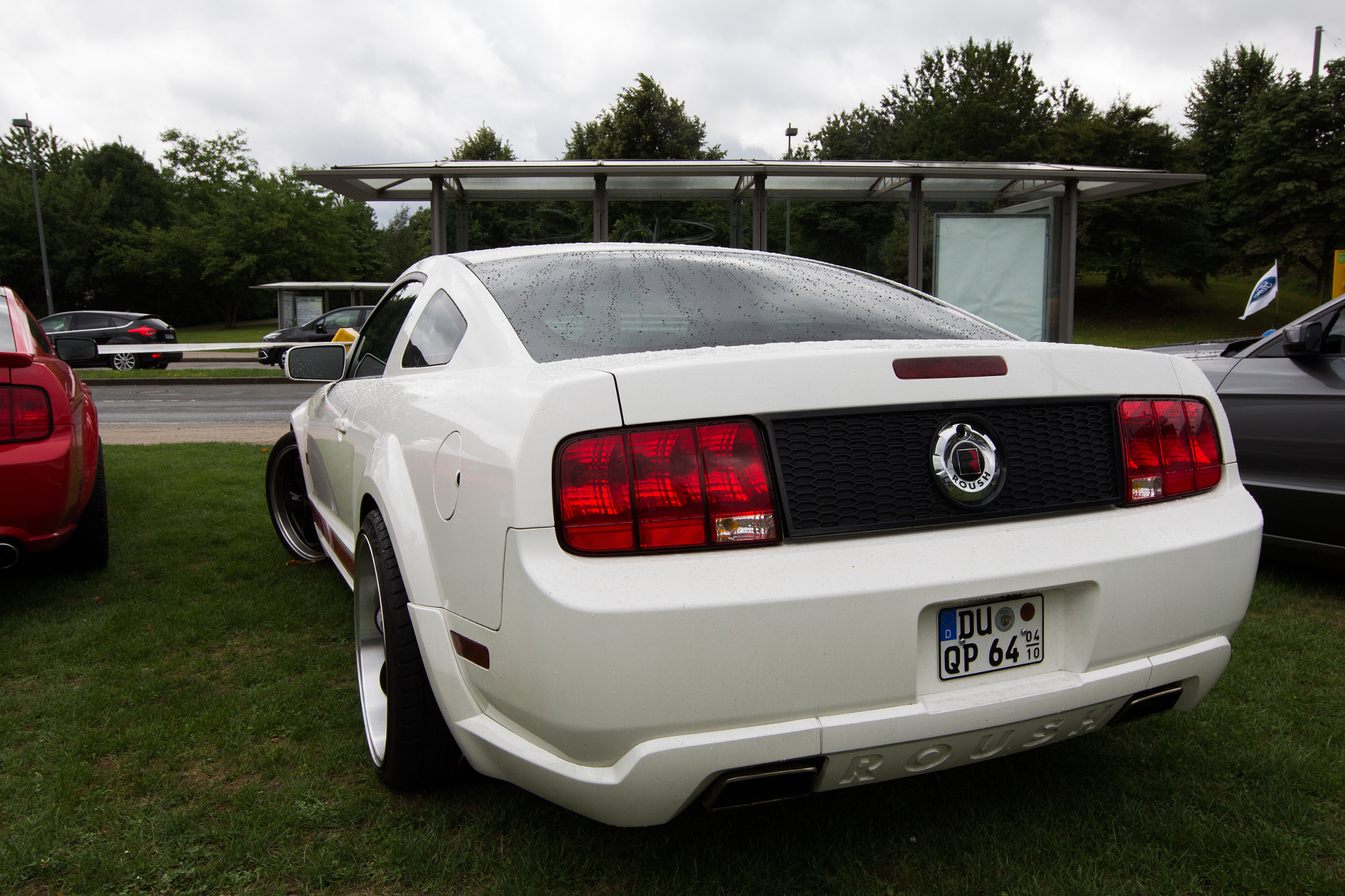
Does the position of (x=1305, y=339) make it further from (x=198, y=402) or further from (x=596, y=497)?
(x=198, y=402)

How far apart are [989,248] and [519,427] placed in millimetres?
11303

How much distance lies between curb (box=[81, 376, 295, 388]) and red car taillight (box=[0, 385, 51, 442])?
15507 mm

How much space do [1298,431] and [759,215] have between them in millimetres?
8175

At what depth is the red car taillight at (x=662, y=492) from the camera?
1649 millimetres

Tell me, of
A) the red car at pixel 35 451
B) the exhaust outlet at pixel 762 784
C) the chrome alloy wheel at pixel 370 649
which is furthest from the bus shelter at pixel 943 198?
the exhaust outlet at pixel 762 784

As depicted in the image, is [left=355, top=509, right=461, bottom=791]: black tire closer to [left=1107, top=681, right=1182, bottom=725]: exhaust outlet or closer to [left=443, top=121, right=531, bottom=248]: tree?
[left=1107, top=681, right=1182, bottom=725]: exhaust outlet

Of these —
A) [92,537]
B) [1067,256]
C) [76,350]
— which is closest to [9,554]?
[92,537]

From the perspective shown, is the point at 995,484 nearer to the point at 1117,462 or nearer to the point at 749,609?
the point at 1117,462

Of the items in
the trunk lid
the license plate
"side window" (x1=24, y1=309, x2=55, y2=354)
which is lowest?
the license plate

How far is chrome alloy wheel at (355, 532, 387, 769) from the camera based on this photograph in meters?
2.51

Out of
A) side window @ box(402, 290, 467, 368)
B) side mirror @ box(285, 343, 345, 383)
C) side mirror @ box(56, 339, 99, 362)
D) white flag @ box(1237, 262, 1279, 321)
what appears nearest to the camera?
side window @ box(402, 290, 467, 368)

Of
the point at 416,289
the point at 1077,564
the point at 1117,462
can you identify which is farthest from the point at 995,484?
the point at 416,289

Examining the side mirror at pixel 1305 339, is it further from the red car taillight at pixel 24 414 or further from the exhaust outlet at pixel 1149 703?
the red car taillight at pixel 24 414

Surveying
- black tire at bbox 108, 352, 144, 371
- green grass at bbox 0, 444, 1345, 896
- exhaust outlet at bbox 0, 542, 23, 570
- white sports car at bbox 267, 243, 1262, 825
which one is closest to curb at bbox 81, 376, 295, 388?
black tire at bbox 108, 352, 144, 371
